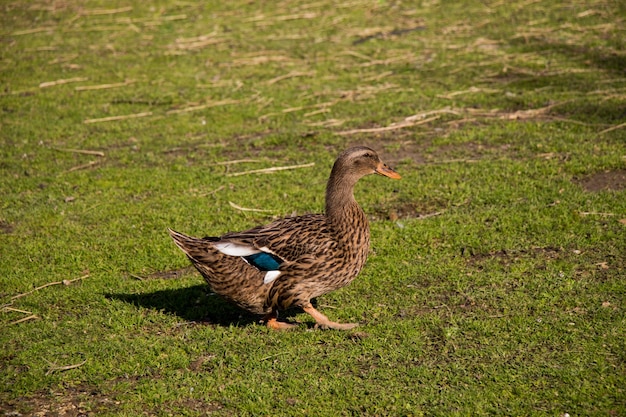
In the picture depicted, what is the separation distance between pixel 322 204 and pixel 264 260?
2.54 meters

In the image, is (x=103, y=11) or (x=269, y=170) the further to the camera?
(x=103, y=11)

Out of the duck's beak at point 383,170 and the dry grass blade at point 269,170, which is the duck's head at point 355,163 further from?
the dry grass blade at point 269,170

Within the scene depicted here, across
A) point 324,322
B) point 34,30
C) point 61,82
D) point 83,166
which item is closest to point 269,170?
point 83,166

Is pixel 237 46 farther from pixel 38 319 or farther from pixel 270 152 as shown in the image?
pixel 38 319

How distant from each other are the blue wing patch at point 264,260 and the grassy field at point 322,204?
554 millimetres

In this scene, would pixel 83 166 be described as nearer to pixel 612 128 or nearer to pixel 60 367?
pixel 60 367

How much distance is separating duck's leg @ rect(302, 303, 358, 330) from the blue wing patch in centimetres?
43

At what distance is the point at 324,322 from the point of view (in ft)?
21.0

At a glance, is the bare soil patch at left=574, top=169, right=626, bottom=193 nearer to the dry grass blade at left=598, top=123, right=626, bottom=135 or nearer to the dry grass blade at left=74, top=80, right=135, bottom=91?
the dry grass blade at left=598, top=123, right=626, bottom=135

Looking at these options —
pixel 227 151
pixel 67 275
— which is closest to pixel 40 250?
pixel 67 275

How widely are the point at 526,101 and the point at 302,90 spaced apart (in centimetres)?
357

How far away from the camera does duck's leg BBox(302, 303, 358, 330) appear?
6402mm

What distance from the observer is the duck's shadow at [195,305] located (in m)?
6.85

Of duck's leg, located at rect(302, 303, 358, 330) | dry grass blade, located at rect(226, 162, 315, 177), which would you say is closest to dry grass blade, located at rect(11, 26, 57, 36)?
dry grass blade, located at rect(226, 162, 315, 177)
